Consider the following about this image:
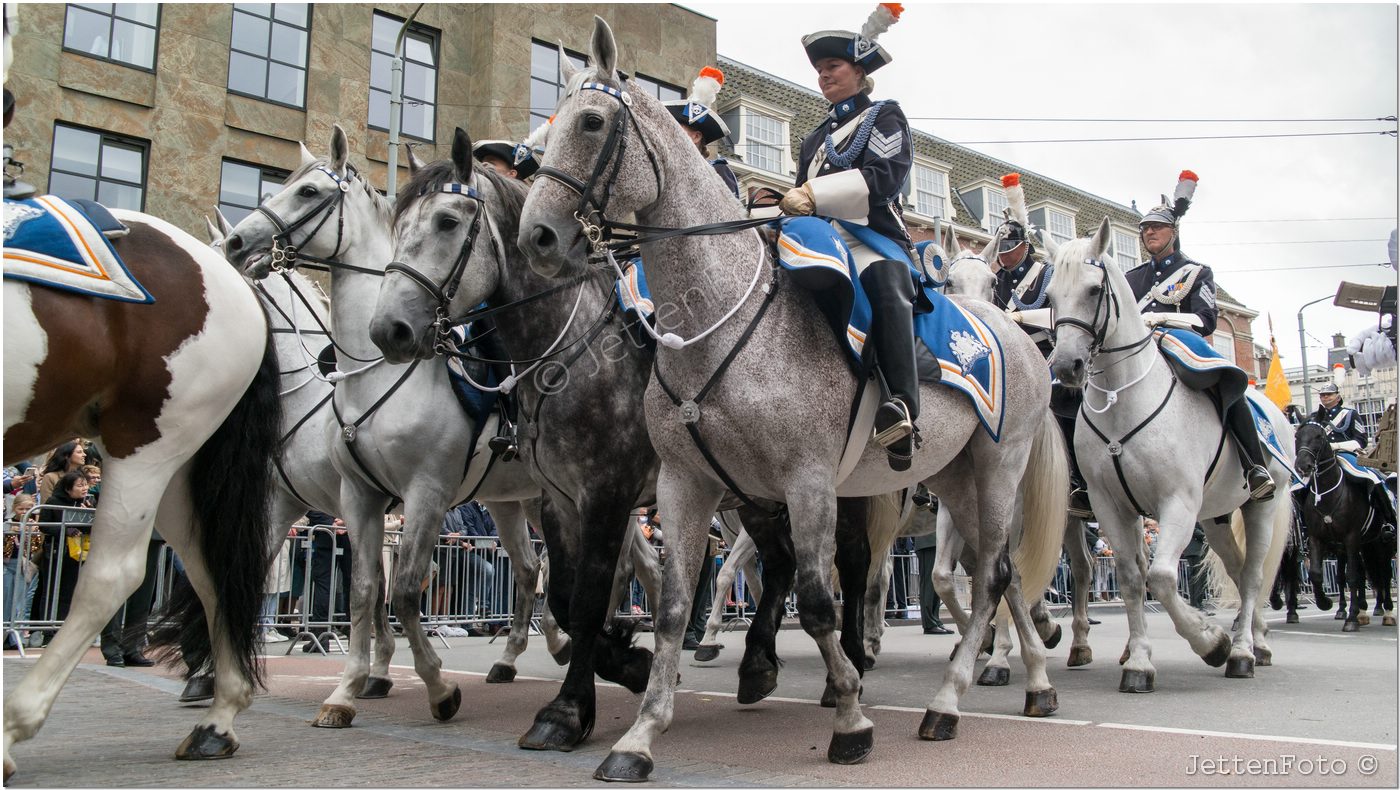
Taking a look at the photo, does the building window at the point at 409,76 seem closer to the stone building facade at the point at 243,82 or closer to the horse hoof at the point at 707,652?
the stone building facade at the point at 243,82

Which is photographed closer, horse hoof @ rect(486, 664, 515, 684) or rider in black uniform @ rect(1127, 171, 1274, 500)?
horse hoof @ rect(486, 664, 515, 684)

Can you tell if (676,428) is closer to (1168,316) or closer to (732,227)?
(732,227)

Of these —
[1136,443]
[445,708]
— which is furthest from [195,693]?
[1136,443]

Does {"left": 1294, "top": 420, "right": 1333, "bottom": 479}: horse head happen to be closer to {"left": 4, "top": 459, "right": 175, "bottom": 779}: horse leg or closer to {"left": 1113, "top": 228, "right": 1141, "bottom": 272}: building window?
{"left": 4, "top": 459, "right": 175, "bottom": 779}: horse leg

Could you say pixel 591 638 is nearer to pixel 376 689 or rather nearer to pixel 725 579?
pixel 376 689

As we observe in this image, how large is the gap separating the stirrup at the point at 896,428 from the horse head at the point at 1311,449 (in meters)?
11.0

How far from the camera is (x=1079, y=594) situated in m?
9.02

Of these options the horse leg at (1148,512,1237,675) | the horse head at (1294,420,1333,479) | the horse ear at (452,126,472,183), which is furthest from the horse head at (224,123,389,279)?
the horse head at (1294,420,1333,479)

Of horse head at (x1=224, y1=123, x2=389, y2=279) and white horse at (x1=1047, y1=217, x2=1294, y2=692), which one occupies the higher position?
horse head at (x1=224, y1=123, x2=389, y2=279)

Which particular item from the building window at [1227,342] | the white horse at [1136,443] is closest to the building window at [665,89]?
the white horse at [1136,443]

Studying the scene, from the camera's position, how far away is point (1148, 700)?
6.27 meters

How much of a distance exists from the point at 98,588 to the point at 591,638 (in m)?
2.16

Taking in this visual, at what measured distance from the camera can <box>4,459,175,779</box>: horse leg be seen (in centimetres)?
371

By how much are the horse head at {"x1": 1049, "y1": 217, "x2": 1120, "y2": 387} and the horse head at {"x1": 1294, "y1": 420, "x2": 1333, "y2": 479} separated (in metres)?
7.85
